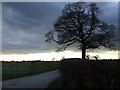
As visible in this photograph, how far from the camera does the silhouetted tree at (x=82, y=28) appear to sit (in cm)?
4338

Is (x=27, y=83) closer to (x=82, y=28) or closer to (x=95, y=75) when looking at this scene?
(x=95, y=75)

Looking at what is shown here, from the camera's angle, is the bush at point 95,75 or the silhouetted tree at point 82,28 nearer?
the bush at point 95,75

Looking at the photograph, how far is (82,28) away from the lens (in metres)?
43.7

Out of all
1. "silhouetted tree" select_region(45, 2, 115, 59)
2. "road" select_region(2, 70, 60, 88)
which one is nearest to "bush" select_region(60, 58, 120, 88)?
"road" select_region(2, 70, 60, 88)

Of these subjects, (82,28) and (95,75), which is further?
(82,28)

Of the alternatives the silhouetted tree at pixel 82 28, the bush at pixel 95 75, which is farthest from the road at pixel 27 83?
the silhouetted tree at pixel 82 28

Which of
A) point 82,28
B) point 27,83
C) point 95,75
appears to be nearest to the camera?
point 95,75

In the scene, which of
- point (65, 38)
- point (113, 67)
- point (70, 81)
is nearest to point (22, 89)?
point (70, 81)

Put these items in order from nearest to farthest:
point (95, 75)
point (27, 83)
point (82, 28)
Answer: point (95, 75) → point (27, 83) → point (82, 28)

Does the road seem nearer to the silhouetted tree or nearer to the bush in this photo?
the bush

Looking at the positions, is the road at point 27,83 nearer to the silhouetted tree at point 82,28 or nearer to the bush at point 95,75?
the bush at point 95,75

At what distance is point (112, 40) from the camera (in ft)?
146

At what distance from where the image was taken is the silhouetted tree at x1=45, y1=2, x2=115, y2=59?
142ft

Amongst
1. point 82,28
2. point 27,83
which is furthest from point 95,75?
point 82,28
